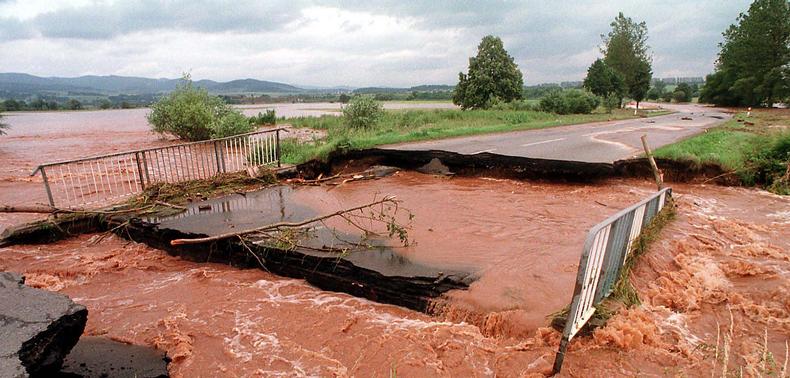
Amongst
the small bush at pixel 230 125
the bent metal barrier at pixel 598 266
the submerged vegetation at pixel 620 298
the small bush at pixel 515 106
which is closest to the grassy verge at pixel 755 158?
the submerged vegetation at pixel 620 298

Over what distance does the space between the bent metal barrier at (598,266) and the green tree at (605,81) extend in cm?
4297

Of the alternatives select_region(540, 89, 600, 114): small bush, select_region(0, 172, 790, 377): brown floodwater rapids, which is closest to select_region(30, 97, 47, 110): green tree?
select_region(540, 89, 600, 114): small bush

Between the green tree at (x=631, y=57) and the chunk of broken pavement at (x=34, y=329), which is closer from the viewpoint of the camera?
the chunk of broken pavement at (x=34, y=329)

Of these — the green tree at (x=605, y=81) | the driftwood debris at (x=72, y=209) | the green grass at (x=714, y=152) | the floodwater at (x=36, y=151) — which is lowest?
the floodwater at (x=36, y=151)

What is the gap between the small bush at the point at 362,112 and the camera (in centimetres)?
2170

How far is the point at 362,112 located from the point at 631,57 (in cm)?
3886

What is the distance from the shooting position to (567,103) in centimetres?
3281

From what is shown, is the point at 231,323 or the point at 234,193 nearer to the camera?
the point at 231,323

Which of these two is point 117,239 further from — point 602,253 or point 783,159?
point 783,159

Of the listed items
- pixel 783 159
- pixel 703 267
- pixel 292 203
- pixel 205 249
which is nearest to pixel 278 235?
pixel 205 249

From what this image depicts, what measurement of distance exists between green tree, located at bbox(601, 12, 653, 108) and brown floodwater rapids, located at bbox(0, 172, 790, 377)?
1751 inches

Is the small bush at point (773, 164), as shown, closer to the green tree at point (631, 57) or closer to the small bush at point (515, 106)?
the small bush at point (515, 106)

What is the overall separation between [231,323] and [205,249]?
208 centimetres

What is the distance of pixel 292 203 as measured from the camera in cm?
879
